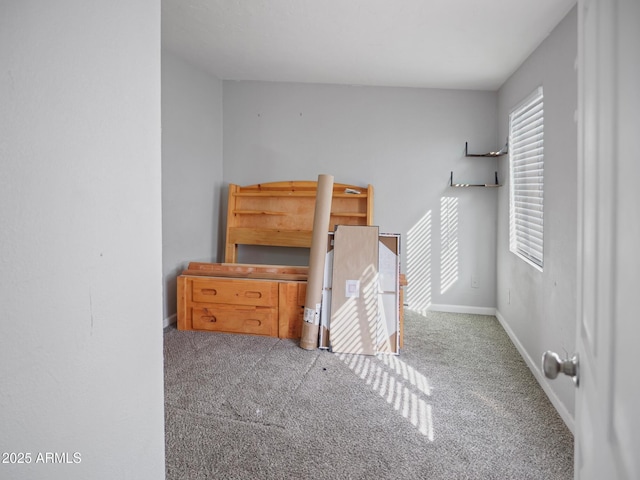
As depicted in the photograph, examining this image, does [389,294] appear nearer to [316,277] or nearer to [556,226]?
[316,277]

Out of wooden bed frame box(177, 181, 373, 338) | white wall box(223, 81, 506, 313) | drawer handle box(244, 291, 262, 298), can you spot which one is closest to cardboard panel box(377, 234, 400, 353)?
wooden bed frame box(177, 181, 373, 338)

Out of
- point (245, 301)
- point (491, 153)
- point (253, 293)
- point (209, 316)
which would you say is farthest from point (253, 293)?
point (491, 153)

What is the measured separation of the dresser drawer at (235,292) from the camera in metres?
3.73

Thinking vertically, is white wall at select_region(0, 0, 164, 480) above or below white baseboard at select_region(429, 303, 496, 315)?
above

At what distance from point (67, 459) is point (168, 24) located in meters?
3.08

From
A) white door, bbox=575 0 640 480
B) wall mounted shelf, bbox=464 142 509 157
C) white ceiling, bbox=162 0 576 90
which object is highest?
white ceiling, bbox=162 0 576 90

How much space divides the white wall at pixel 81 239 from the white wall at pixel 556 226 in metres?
2.16

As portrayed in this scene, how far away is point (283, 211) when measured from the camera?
4688mm

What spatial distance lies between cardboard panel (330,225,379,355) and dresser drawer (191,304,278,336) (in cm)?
58

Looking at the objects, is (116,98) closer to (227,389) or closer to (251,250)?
(227,389)

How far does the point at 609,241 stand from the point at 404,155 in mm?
4110

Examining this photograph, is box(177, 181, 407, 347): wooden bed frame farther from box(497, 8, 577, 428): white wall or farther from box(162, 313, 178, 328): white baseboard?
box(497, 8, 577, 428): white wall

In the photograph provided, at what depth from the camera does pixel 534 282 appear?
322 centimetres

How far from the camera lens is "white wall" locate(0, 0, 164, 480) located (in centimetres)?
72
